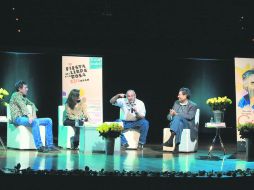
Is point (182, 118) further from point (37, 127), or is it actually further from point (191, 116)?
point (37, 127)

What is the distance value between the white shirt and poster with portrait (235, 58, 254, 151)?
1906 millimetres

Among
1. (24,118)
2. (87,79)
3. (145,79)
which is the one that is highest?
(145,79)

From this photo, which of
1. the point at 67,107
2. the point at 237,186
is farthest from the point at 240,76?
the point at 237,186

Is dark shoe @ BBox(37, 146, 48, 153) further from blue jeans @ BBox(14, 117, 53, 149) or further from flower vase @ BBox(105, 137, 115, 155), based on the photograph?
flower vase @ BBox(105, 137, 115, 155)

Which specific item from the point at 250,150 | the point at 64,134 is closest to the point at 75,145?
the point at 64,134

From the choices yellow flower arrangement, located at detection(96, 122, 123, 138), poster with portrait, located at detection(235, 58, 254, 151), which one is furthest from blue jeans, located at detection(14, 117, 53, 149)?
poster with portrait, located at detection(235, 58, 254, 151)

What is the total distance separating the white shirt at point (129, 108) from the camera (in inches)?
391

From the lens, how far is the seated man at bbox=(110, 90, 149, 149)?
389 inches

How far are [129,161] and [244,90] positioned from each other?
3206 millimetres

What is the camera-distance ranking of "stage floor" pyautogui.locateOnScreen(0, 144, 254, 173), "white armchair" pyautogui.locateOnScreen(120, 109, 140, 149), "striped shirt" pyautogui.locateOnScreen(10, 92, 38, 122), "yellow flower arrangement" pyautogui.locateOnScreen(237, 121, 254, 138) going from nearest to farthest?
"stage floor" pyautogui.locateOnScreen(0, 144, 254, 173) → "yellow flower arrangement" pyautogui.locateOnScreen(237, 121, 254, 138) → "striped shirt" pyautogui.locateOnScreen(10, 92, 38, 122) → "white armchair" pyautogui.locateOnScreen(120, 109, 140, 149)

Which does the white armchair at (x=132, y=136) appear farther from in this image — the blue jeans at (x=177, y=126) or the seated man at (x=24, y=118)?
the seated man at (x=24, y=118)

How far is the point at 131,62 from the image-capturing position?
507 inches

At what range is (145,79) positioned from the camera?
1298cm

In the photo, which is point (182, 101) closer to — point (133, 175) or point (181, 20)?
point (181, 20)
